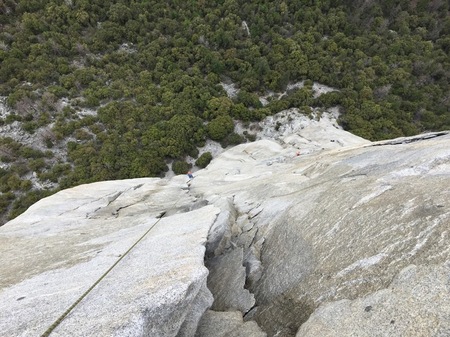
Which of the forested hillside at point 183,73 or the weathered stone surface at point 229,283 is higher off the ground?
the forested hillside at point 183,73

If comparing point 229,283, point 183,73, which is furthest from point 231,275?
point 183,73

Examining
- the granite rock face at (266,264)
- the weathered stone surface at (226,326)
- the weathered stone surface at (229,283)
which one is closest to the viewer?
the granite rock face at (266,264)

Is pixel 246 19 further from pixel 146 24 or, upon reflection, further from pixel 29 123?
pixel 29 123

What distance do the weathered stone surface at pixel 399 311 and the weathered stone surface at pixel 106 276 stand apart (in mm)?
3889

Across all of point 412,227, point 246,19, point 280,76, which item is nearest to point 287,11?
point 246,19

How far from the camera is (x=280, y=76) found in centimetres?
5178

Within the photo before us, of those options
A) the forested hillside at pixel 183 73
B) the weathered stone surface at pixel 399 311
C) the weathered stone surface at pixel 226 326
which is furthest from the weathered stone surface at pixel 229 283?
the forested hillside at pixel 183 73

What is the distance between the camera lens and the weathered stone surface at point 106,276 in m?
6.66

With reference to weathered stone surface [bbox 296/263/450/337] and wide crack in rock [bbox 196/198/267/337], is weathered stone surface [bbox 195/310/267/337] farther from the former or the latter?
weathered stone surface [bbox 296/263/450/337]

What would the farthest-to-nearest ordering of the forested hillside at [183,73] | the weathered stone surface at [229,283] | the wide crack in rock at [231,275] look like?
the forested hillside at [183,73]
the weathered stone surface at [229,283]
the wide crack in rock at [231,275]

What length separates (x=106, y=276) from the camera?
8.91m

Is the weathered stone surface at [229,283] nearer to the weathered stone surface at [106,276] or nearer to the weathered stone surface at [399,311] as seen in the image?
the weathered stone surface at [106,276]

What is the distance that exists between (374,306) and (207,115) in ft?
138

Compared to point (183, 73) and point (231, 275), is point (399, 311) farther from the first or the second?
A: point (183, 73)
